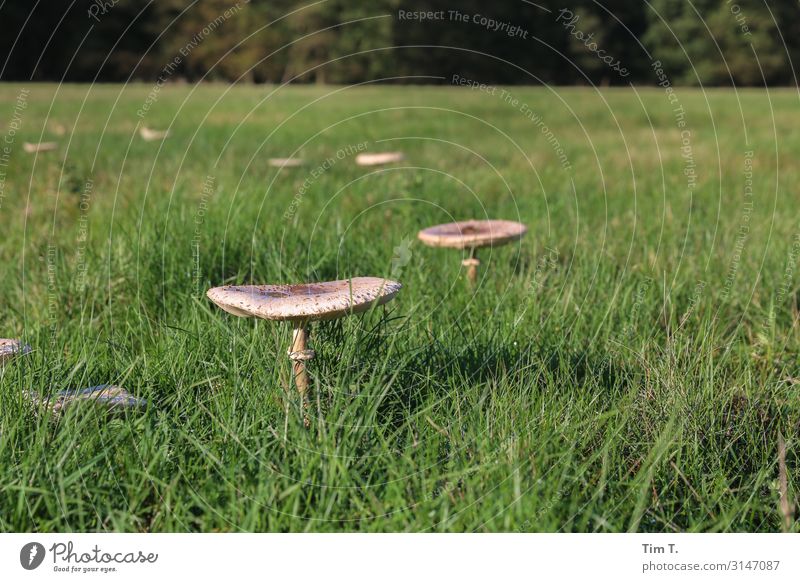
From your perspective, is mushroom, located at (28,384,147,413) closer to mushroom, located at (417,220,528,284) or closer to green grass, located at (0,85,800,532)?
green grass, located at (0,85,800,532)

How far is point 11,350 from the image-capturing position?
106 inches

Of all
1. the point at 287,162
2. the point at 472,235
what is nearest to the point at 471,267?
the point at 472,235

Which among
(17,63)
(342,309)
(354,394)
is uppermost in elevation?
(17,63)

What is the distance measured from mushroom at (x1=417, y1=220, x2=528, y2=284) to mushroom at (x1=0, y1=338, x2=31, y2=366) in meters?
2.15

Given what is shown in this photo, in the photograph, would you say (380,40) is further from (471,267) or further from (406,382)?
(406,382)

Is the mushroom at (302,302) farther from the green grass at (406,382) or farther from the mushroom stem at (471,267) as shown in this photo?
the mushroom stem at (471,267)

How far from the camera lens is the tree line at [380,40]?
38.9 m

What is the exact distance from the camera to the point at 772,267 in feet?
14.7

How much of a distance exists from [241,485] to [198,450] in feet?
0.83

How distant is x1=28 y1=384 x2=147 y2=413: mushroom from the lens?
95.5 inches

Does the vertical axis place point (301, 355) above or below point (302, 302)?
below

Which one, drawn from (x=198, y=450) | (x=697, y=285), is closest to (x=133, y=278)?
(x=198, y=450)

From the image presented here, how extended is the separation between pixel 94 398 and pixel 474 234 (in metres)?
2.27
